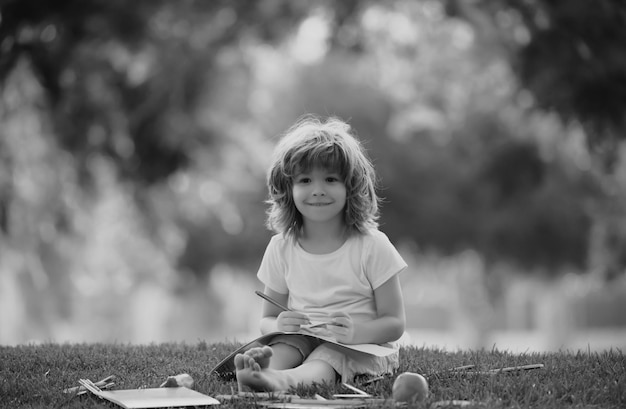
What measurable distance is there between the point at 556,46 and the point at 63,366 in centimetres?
533

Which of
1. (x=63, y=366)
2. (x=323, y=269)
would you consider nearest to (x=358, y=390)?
(x=323, y=269)

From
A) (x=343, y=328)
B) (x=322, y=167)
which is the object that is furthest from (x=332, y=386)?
(x=322, y=167)

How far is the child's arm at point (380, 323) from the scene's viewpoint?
3.39 m

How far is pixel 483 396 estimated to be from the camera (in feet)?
10.0

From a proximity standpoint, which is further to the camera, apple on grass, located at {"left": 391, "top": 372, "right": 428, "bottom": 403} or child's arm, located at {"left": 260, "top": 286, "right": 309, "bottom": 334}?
child's arm, located at {"left": 260, "top": 286, "right": 309, "bottom": 334}

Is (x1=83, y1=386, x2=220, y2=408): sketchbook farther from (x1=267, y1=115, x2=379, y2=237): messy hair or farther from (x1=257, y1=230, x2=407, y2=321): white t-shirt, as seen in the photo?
(x1=267, y1=115, x2=379, y2=237): messy hair

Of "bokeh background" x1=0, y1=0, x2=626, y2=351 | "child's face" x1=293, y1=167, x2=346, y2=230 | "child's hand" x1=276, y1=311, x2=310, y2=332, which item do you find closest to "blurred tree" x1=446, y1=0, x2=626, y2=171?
"bokeh background" x1=0, y1=0, x2=626, y2=351

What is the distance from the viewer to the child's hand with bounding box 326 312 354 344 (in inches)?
133

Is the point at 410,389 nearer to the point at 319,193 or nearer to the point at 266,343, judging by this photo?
the point at 266,343

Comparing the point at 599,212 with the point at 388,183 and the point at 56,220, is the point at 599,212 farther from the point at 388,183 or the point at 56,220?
the point at 56,220

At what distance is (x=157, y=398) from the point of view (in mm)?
3021

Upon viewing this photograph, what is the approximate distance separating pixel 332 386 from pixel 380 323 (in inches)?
14.4

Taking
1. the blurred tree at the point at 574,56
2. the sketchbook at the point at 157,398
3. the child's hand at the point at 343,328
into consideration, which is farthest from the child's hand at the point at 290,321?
the blurred tree at the point at 574,56

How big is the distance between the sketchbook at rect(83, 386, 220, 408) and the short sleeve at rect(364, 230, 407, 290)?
910 mm
